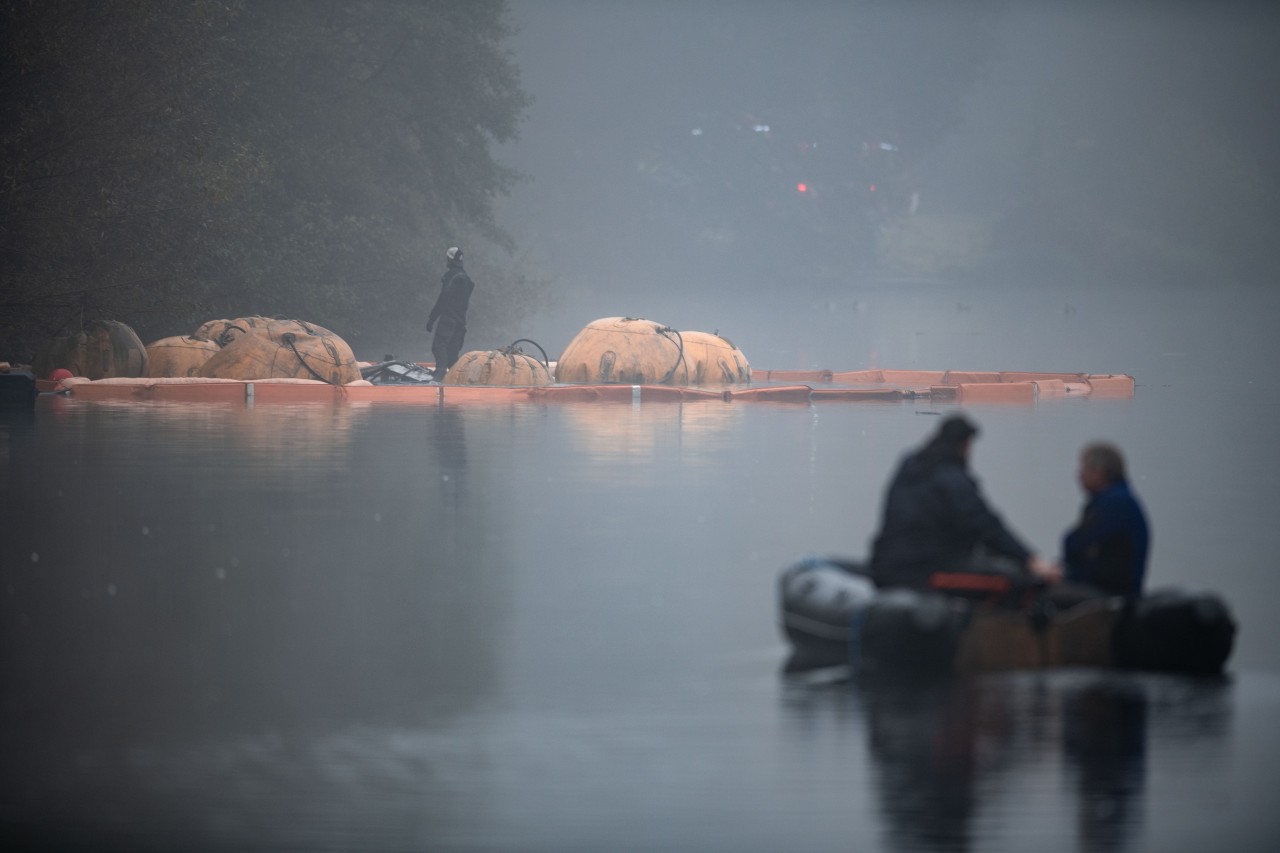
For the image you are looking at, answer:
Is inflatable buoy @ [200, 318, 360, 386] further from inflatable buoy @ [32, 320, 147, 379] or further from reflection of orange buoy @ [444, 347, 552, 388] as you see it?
reflection of orange buoy @ [444, 347, 552, 388]

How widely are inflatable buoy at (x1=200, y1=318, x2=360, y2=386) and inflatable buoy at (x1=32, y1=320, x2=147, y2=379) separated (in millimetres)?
1304

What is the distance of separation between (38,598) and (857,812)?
571cm

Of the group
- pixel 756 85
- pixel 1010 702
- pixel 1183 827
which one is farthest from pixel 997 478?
pixel 756 85

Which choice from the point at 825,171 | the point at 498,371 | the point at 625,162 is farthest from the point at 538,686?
the point at 625,162

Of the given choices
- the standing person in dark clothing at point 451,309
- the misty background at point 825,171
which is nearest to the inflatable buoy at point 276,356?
the standing person in dark clothing at point 451,309

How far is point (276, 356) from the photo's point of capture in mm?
27109

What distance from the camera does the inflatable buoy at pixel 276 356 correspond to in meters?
27.1

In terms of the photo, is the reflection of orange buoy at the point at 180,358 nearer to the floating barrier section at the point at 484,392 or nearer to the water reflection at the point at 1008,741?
the floating barrier section at the point at 484,392

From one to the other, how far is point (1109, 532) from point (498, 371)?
19193 millimetres

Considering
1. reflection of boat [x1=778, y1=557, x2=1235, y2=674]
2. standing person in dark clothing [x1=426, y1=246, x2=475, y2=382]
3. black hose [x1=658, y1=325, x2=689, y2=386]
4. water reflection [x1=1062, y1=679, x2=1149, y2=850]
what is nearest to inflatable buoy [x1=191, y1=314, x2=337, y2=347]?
standing person in dark clothing [x1=426, y1=246, x2=475, y2=382]

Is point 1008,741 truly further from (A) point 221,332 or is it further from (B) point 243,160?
(B) point 243,160

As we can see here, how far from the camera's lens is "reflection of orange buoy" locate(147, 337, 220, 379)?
27.5m

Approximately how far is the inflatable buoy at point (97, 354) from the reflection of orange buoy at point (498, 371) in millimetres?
4765

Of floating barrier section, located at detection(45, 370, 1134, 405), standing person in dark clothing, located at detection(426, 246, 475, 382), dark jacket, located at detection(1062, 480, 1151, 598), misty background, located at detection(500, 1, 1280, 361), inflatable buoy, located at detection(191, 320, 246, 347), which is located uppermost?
misty background, located at detection(500, 1, 1280, 361)
